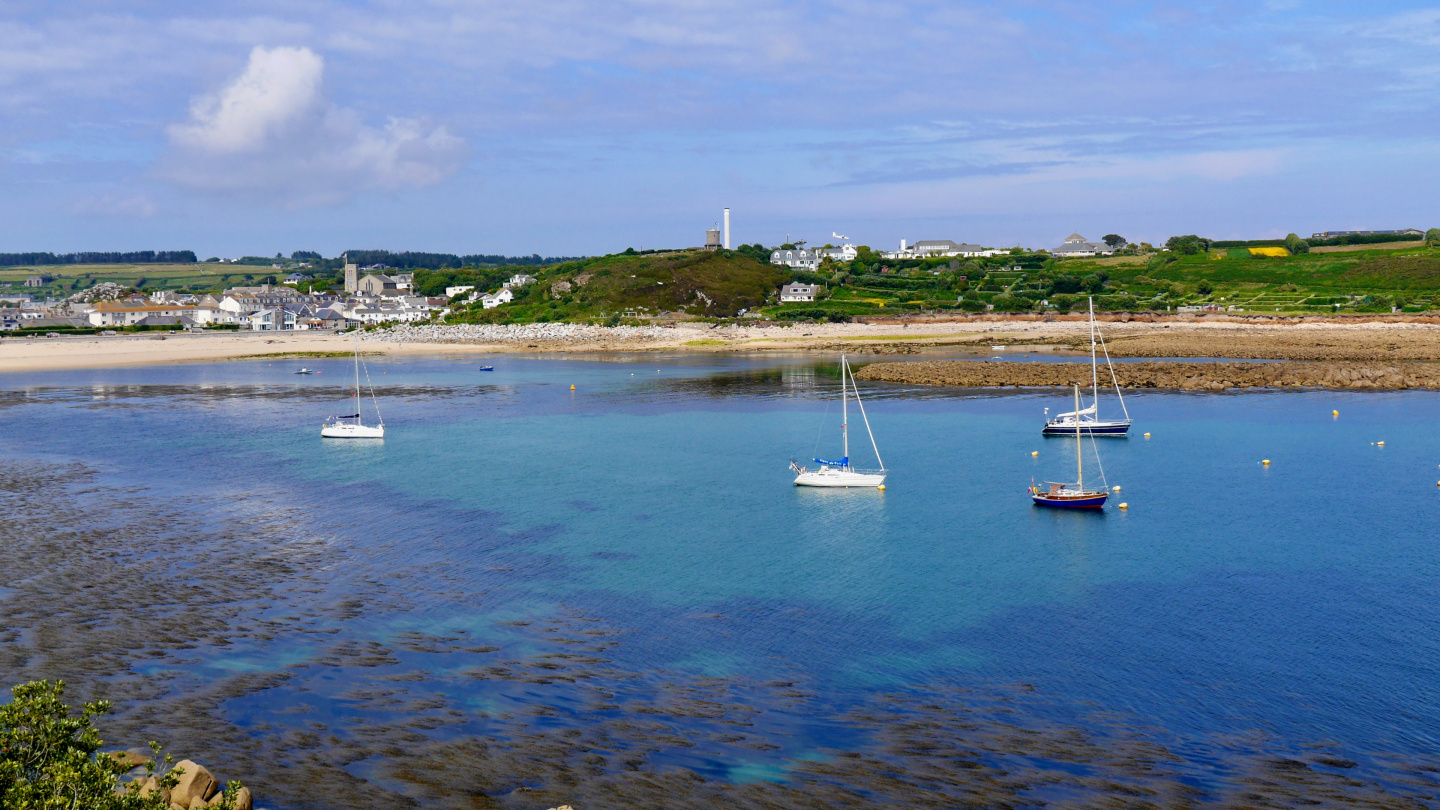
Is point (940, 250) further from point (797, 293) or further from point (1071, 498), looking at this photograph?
point (1071, 498)

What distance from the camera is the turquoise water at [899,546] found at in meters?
Answer: 19.7

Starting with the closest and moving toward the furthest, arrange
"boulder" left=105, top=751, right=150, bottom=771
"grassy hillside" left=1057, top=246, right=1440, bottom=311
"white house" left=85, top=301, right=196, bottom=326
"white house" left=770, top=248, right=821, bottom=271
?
"boulder" left=105, top=751, right=150, bottom=771 < "grassy hillside" left=1057, top=246, right=1440, bottom=311 < "white house" left=85, top=301, right=196, bottom=326 < "white house" left=770, top=248, right=821, bottom=271

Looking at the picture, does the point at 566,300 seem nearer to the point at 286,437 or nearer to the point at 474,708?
the point at 286,437

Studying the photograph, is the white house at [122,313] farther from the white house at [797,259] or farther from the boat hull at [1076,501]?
the boat hull at [1076,501]

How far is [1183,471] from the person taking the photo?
134ft

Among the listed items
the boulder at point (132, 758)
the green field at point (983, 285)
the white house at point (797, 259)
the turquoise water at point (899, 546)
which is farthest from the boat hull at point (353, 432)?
the white house at point (797, 259)

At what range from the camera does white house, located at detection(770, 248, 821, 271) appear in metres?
172

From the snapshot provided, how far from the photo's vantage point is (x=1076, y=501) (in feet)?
111

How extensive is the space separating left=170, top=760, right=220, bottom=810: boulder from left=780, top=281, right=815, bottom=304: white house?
434 ft

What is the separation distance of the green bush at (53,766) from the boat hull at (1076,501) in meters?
28.3

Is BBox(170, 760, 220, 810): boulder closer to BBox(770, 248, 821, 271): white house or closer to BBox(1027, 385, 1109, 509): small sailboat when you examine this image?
BBox(1027, 385, 1109, 509): small sailboat

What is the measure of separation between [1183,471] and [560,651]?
29.9 metres

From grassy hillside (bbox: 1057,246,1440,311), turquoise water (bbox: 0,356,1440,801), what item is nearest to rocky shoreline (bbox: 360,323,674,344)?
turquoise water (bbox: 0,356,1440,801)

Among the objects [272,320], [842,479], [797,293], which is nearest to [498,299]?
[272,320]
